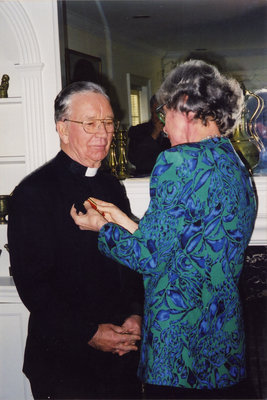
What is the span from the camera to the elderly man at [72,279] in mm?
1390

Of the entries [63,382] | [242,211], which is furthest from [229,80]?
[63,382]

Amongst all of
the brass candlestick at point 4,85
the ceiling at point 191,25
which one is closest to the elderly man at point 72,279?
the brass candlestick at point 4,85

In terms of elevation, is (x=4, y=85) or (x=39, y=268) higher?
(x=4, y=85)

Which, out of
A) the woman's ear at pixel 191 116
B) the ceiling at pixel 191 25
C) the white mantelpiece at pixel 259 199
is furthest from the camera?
the ceiling at pixel 191 25

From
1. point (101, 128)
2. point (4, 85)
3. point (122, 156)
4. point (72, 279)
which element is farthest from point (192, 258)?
→ point (4, 85)

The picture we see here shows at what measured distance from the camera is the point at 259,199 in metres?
2.37

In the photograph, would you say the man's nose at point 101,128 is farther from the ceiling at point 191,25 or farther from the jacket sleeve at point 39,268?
the ceiling at point 191,25

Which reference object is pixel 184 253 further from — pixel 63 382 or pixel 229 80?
A: pixel 63 382

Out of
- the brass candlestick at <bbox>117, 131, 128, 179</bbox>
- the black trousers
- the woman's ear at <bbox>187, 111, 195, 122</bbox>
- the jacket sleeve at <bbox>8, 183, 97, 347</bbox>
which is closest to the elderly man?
the jacket sleeve at <bbox>8, 183, 97, 347</bbox>

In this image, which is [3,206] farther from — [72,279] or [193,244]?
[193,244]

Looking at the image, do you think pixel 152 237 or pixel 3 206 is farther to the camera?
pixel 3 206

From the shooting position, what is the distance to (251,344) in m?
2.40

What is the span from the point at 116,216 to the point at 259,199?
1.26 meters

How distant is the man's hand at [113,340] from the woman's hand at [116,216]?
0.36 meters
